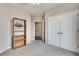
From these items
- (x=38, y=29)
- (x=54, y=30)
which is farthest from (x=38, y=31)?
(x=54, y=30)

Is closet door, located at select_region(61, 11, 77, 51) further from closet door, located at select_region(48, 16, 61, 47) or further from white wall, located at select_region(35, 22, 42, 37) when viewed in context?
white wall, located at select_region(35, 22, 42, 37)

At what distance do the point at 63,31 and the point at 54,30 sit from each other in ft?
1.92

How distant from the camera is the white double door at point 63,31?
3008 millimetres

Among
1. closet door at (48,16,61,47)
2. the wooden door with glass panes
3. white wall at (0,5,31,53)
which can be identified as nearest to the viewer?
white wall at (0,5,31,53)

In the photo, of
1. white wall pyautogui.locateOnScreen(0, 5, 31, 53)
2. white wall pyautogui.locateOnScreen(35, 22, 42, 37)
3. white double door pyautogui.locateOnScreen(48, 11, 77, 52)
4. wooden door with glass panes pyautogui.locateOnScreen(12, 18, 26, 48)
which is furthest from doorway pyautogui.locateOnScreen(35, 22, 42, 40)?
white wall pyautogui.locateOnScreen(0, 5, 31, 53)

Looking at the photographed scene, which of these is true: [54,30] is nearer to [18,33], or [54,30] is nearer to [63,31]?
[63,31]

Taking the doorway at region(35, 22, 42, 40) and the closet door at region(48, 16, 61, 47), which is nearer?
the closet door at region(48, 16, 61, 47)

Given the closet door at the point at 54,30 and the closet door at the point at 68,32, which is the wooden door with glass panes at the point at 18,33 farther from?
the closet door at the point at 68,32

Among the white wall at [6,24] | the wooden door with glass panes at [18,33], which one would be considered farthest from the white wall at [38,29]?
the white wall at [6,24]

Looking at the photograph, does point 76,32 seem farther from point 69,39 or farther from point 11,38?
point 11,38

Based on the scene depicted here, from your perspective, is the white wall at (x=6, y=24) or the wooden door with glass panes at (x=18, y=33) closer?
the white wall at (x=6, y=24)

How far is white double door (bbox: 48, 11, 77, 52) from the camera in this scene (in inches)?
118

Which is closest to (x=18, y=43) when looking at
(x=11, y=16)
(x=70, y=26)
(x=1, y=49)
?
(x=1, y=49)

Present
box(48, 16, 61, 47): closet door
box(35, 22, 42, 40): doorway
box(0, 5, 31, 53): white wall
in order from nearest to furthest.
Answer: box(0, 5, 31, 53): white wall
box(48, 16, 61, 47): closet door
box(35, 22, 42, 40): doorway
